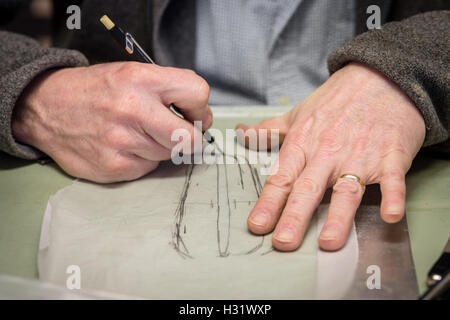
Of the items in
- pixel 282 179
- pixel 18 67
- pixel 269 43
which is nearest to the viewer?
pixel 282 179

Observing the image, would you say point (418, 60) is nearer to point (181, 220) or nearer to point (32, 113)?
point (181, 220)

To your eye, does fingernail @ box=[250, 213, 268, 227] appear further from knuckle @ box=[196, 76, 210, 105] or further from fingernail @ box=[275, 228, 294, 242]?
knuckle @ box=[196, 76, 210, 105]

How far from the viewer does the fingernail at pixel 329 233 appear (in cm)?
52

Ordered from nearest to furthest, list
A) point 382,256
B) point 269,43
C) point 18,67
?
point 382,256 < point 18,67 < point 269,43

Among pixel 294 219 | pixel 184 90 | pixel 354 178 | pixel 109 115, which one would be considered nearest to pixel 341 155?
pixel 354 178

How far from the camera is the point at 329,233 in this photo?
1.73 ft

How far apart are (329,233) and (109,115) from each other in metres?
0.37

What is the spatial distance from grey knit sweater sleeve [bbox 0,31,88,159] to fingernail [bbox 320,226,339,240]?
51 cm

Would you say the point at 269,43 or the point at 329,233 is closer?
the point at 329,233

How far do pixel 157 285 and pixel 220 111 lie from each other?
52 centimetres

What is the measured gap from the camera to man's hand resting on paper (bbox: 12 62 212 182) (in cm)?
62

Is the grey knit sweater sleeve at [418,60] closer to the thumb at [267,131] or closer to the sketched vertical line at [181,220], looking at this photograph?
the thumb at [267,131]
